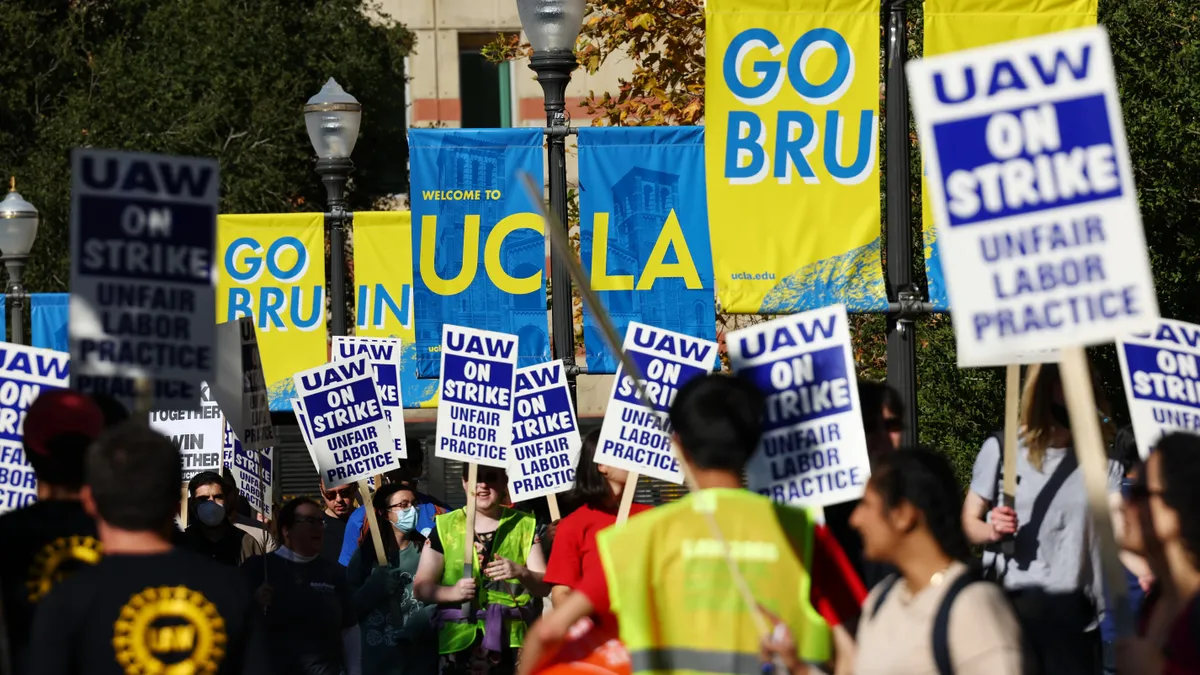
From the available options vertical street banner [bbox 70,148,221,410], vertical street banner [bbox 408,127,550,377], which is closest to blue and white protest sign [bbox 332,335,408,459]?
vertical street banner [bbox 408,127,550,377]

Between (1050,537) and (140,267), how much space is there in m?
3.37

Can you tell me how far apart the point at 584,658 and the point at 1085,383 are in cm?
157

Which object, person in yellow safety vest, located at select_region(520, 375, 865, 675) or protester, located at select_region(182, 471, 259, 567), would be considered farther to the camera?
protester, located at select_region(182, 471, 259, 567)

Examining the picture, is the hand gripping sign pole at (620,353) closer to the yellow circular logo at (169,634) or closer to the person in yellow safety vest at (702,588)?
the person in yellow safety vest at (702,588)

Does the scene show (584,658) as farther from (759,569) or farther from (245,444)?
(245,444)

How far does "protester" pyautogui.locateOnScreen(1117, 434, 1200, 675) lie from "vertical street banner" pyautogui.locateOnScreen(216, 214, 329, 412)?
14.6 meters

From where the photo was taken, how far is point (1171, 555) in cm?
493

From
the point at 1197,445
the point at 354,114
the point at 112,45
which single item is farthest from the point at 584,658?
the point at 112,45

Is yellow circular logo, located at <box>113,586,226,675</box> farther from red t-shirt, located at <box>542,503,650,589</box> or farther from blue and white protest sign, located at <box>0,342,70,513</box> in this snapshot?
blue and white protest sign, located at <box>0,342,70,513</box>

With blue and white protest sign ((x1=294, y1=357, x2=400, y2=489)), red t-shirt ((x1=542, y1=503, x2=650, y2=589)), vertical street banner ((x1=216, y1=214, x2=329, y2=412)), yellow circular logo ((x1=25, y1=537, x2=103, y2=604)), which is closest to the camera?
yellow circular logo ((x1=25, y1=537, x2=103, y2=604))

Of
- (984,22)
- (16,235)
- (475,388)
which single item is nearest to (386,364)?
(475,388)

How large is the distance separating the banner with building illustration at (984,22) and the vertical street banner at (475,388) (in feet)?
8.88

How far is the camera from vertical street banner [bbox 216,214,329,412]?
63.0 feet

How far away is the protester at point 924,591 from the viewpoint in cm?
483
